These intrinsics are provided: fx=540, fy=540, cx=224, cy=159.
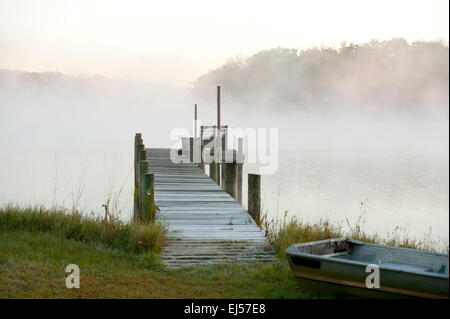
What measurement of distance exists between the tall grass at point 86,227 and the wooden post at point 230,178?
4.55 meters

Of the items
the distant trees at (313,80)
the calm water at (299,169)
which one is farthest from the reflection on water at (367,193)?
the distant trees at (313,80)

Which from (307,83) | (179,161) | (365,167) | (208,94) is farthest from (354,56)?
(179,161)

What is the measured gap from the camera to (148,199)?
8.08 metres

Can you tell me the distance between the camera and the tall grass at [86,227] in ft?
23.5

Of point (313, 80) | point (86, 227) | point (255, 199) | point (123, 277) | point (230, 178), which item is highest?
point (313, 80)

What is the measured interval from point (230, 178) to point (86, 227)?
5.17 meters

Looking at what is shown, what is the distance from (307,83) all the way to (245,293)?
54366 mm

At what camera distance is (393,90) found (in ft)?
168
